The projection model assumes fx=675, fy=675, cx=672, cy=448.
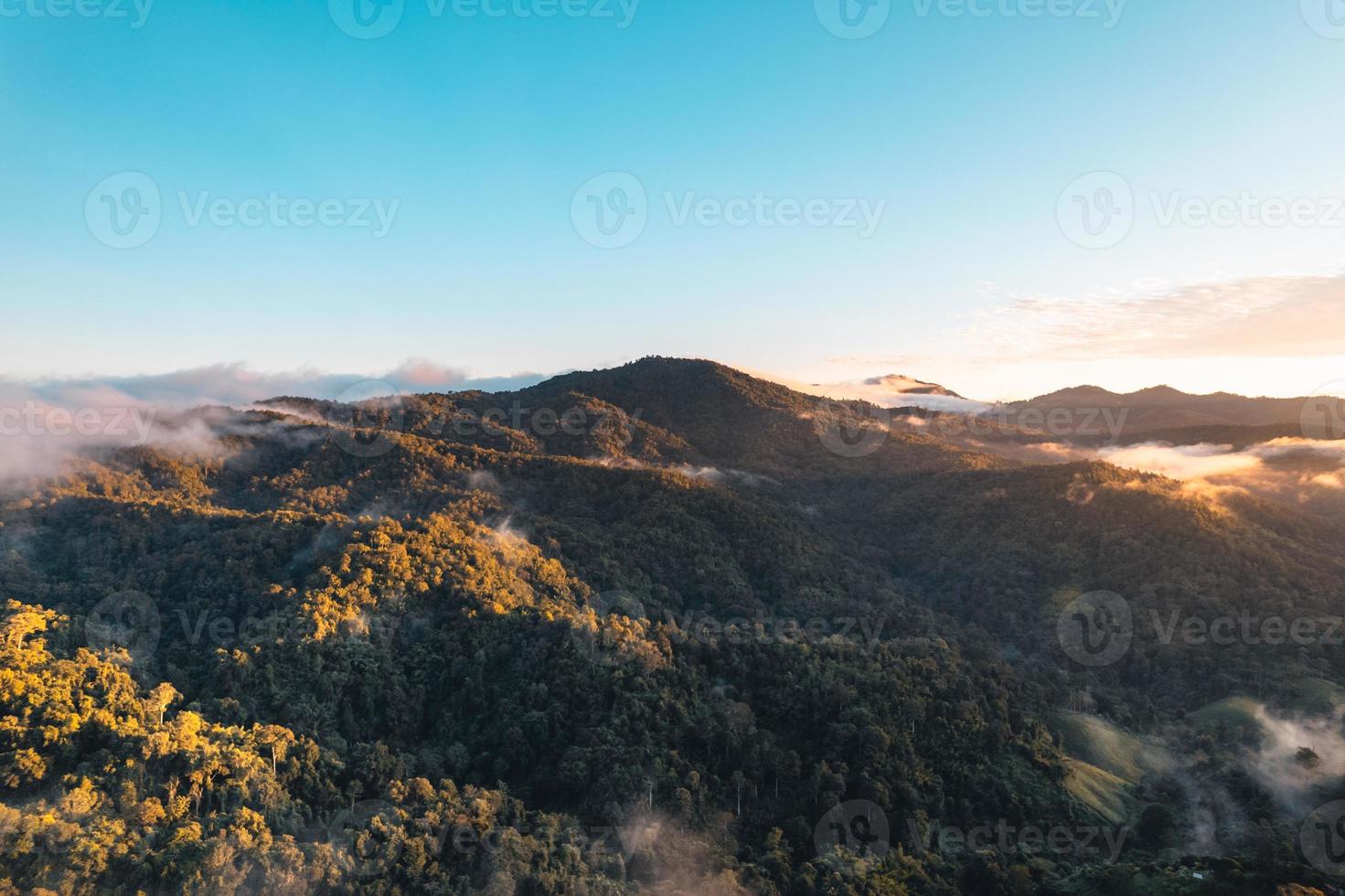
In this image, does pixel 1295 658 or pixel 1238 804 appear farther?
pixel 1295 658

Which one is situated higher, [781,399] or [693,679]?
[781,399]

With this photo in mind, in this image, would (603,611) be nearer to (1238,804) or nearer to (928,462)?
(1238,804)

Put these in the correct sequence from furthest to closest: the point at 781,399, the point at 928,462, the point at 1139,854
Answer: the point at 781,399 < the point at 928,462 < the point at 1139,854

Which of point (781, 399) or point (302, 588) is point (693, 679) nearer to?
point (302, 588)

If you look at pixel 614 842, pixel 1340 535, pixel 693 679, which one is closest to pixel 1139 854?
pixel 693 679

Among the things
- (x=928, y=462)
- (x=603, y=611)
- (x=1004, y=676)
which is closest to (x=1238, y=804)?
(x=1004, y=676)

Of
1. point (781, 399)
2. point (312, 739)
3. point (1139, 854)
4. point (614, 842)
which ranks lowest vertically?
point (1139, 854)

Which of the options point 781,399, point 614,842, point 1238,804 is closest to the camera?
point 614,842
